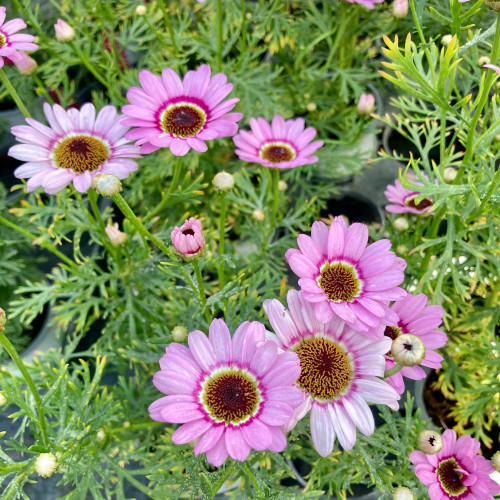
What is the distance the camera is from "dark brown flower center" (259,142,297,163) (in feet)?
3.09

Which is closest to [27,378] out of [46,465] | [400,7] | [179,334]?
[46,465]

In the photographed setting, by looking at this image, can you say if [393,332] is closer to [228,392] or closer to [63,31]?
[228,392]

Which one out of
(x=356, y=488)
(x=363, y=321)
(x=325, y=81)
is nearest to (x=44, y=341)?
(x=356, y=488)

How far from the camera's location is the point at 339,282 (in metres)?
0.58

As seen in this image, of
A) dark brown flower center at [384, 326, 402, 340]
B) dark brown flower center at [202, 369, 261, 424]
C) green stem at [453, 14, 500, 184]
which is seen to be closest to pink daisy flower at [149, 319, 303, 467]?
dark brown flower center at [202, 369, 261, 424]

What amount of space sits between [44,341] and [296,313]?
0.90 m

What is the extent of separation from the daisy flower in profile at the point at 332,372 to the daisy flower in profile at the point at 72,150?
1.06 feet

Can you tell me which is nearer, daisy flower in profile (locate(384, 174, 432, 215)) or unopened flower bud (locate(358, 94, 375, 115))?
daisy flower in profile (locate(384, 174, 432, 215))

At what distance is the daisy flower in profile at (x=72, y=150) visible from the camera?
70 centimetres

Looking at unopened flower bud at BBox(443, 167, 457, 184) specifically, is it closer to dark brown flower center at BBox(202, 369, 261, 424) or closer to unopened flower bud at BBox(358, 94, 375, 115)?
unopened flower bud at BBox(358, 94, 375, 115)

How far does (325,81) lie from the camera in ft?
4.85

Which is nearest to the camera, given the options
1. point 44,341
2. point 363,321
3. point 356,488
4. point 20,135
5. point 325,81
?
point 363,321

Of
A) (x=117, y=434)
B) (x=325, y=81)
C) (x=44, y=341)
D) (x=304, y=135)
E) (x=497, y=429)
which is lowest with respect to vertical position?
(x=497, y=429)

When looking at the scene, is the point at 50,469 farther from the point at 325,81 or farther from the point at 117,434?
the point at 325,81
